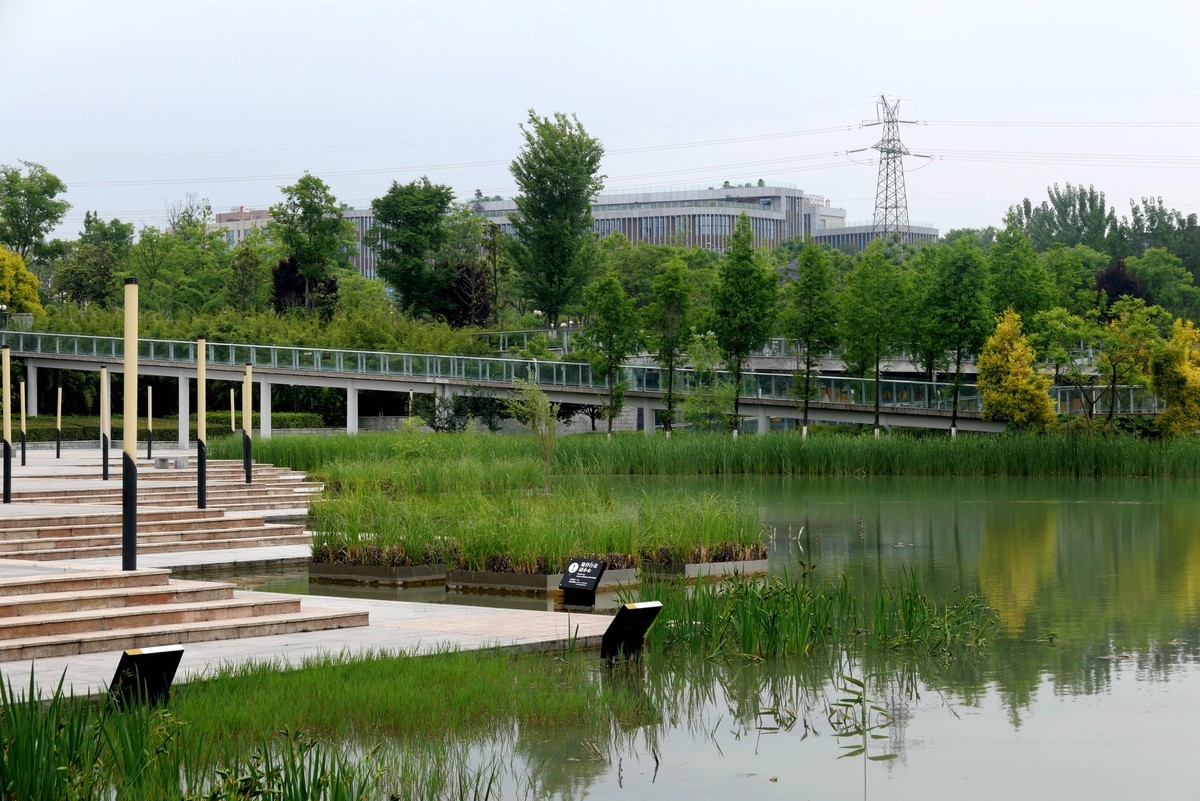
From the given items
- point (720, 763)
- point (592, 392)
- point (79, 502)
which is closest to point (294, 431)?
point (592, 392)

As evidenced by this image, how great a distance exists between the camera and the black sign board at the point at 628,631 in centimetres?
948

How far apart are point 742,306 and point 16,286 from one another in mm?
37599

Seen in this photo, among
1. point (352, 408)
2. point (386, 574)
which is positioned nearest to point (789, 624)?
point (386, 574)

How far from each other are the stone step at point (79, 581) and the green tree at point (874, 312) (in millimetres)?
35247

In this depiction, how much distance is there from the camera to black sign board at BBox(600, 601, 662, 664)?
9.48 m

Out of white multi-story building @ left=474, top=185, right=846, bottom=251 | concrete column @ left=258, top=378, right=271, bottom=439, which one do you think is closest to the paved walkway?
concrete column @ left=258, top=378, right=271, bottom=439

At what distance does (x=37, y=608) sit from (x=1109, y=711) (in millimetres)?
7148

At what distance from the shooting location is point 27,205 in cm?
7850

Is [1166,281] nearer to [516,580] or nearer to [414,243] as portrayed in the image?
[414,243]

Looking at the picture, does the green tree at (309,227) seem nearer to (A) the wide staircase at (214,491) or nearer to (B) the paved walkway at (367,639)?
(A) the wide staircase at (214,491)

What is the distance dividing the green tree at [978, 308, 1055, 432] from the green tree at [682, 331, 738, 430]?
7.49 m

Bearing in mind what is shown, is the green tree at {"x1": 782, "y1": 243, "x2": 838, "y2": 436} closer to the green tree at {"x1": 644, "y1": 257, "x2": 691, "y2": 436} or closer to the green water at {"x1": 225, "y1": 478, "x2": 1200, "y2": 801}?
the green tree at {"x1": 644, "y1": 257, "x2": 691, "y2": 436}

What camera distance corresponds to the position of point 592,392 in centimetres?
4866

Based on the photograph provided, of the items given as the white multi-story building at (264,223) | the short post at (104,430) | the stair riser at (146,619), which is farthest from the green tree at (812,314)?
the white multi-story building at (264,223)
